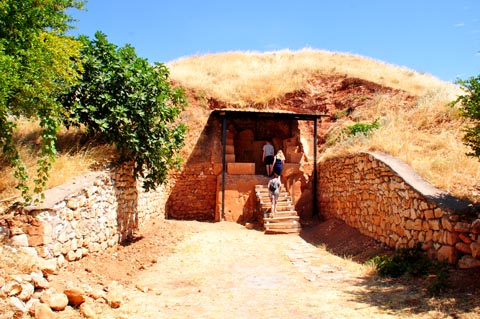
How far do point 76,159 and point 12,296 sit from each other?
4097 mm

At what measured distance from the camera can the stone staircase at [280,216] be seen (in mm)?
12195

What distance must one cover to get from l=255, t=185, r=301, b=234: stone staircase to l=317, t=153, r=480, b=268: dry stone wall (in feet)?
4.83

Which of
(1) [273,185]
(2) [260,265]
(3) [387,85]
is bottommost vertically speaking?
(2) [260,265]

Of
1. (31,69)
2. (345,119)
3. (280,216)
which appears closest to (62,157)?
(31,69)

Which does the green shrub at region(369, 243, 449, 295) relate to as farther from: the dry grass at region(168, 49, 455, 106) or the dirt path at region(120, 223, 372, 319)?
the dry grass at region(168, 49, 455, 106)

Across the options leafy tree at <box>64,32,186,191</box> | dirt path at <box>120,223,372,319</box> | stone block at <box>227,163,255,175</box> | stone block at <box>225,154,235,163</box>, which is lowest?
dirt path at <box>120,223,372,319</box>

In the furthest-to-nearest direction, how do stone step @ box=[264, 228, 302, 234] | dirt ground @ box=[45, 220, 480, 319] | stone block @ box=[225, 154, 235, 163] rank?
stone block @ box=[225, 154, 235, 163] → stone step @ box=[264, 228, 302, 234] → dirt ground @ box=[45, 220, 480, 319]

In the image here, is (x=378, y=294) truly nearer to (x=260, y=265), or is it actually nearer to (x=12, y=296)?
(x=260, y=265)

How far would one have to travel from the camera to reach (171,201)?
1567 cm

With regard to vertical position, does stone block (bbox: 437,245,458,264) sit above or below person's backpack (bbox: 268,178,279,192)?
below

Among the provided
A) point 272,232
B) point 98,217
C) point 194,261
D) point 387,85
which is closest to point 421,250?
point 194,261

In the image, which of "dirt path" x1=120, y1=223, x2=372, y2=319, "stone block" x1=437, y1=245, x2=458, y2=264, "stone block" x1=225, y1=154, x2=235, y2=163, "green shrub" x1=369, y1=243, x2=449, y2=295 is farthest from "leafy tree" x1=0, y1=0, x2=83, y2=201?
"stone block" x1=225, y1=154, x2=235, y2=163

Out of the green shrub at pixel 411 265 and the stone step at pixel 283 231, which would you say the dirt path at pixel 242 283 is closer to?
the green shrub at pixel 411 265

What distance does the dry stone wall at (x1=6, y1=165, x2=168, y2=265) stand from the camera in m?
6.04
